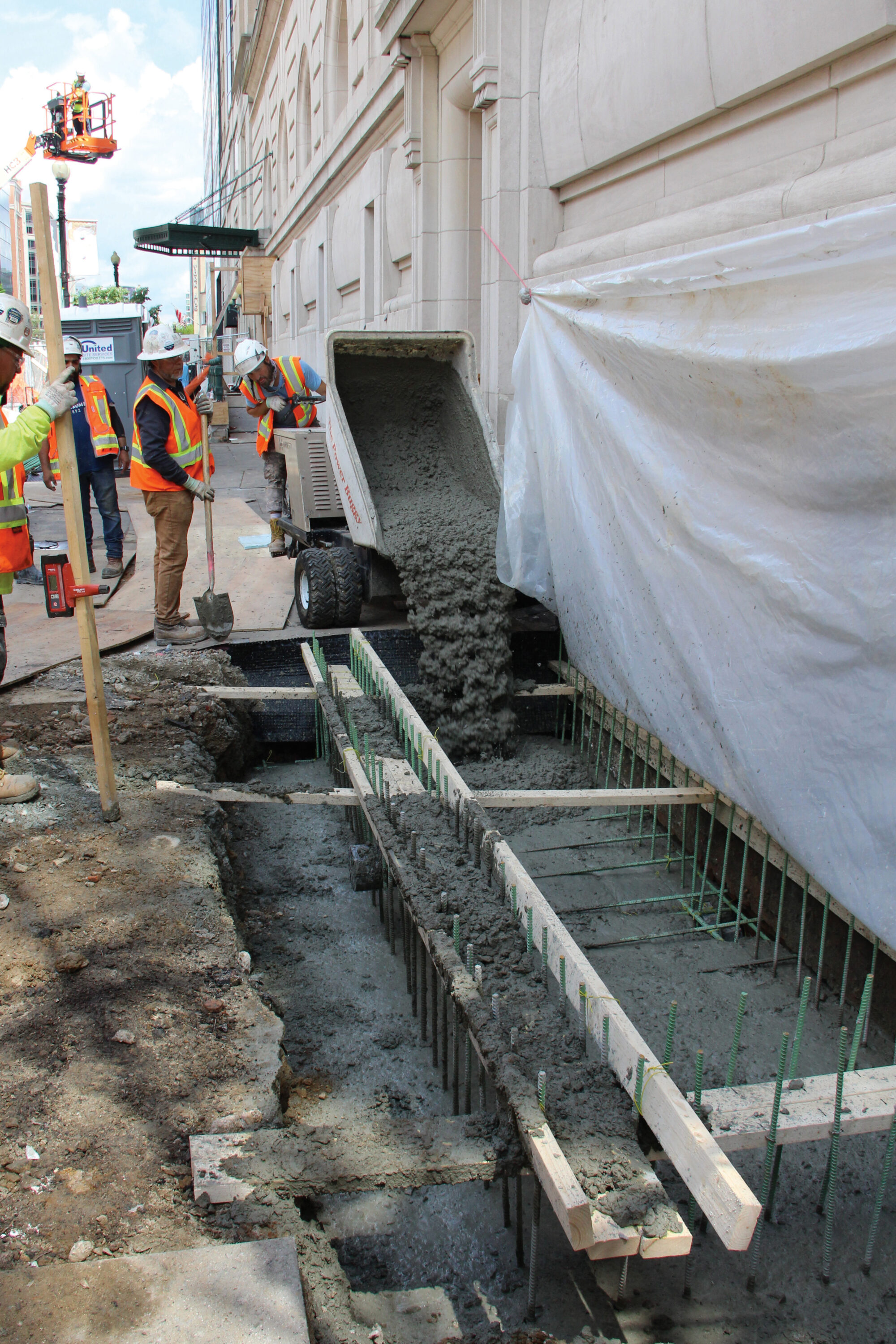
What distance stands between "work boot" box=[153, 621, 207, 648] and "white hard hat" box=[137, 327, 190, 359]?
1.70m

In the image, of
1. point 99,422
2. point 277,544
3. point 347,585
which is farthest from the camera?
point 99,422

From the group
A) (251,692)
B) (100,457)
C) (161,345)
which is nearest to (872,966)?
(251,692)

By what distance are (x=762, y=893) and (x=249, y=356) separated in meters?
5.78

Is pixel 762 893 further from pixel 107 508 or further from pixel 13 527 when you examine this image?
pixel 107 508

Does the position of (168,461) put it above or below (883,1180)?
above

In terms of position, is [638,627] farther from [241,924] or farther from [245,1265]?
[245,1265]

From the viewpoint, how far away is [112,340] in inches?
619

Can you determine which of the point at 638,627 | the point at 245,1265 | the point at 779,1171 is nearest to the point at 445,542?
the point at 638,627

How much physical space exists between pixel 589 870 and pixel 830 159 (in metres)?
3.41

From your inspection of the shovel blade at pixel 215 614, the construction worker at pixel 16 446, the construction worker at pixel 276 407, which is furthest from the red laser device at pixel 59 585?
the construction worker at pixel 276 407

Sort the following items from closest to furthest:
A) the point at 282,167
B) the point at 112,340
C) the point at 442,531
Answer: the point at 442,531
the point at 112,340
the point at 282,167

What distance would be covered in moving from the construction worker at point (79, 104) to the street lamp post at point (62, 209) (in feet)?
56.5

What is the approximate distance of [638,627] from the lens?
4645 millimetres

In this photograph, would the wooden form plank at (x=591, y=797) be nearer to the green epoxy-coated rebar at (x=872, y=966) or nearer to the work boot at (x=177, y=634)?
the green epoxy-coated rebar at (x=872, y=966)
